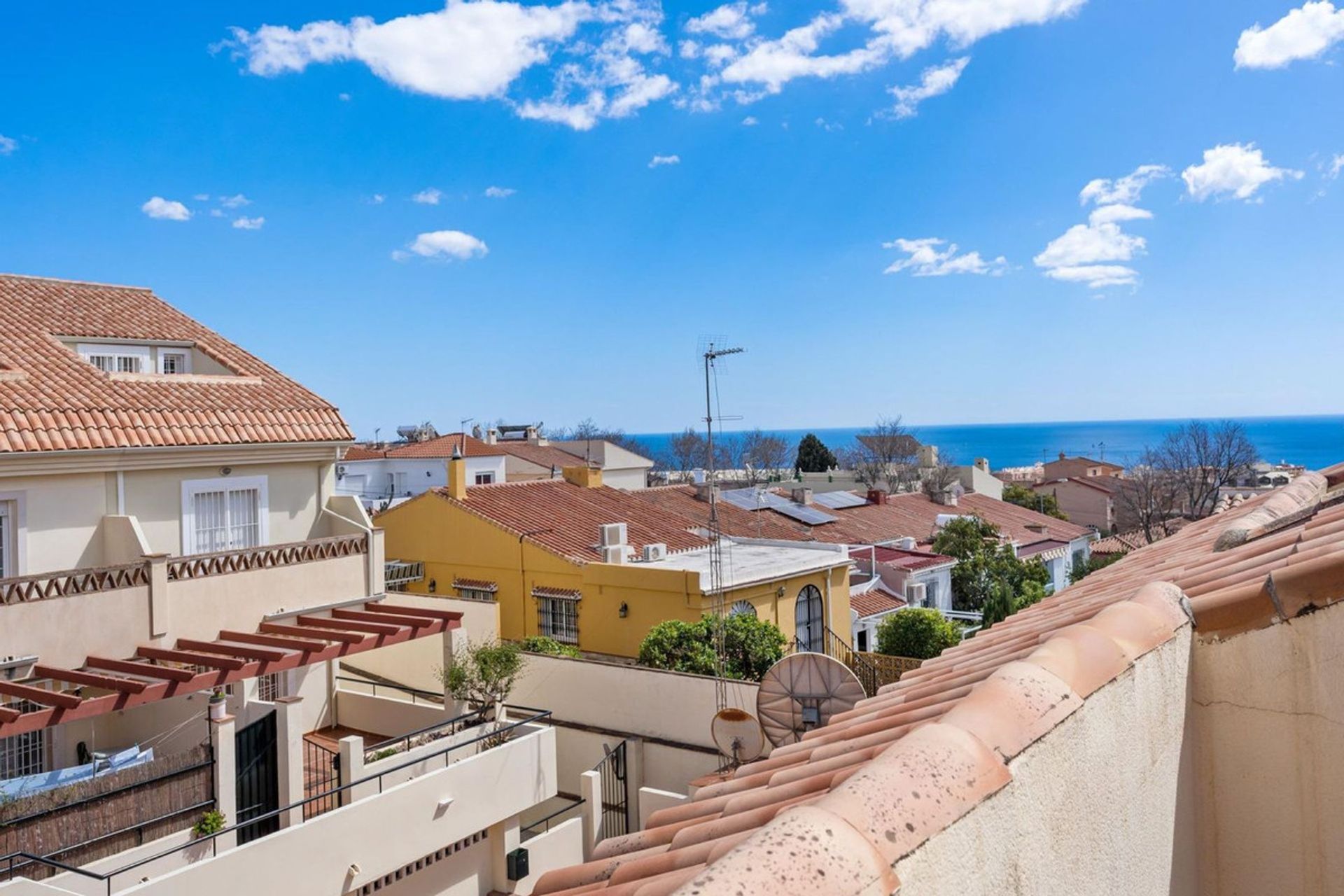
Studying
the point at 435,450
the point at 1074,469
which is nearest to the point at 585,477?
the point at 435,450

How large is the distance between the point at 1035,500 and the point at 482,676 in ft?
175

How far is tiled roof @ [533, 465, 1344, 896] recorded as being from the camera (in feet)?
7.93

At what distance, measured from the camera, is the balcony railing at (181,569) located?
1278 cm

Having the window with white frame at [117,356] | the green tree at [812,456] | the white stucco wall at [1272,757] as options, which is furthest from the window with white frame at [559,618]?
the green tree at [812,456]

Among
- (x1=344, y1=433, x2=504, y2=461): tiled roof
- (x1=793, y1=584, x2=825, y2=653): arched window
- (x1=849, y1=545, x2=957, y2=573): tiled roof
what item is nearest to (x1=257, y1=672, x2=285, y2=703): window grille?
(x1=793, y1=584, x2=825, y2=653): arched window

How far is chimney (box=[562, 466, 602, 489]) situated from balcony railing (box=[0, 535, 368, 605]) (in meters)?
14.2

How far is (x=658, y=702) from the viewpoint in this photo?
60.2 ft

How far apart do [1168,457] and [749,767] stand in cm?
7442

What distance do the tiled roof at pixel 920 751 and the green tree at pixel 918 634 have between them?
17605 mm

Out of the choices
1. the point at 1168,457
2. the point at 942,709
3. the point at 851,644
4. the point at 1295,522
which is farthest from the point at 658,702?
the point at 1168,457

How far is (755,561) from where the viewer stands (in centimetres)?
2497

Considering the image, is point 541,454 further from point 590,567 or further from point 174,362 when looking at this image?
point 174,362

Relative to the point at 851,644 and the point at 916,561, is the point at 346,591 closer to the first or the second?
the point at 851,644

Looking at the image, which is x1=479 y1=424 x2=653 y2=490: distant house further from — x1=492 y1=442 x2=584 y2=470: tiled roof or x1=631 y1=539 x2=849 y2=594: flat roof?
x1=631 y1=539 x2=849 y2=594: flat roof
